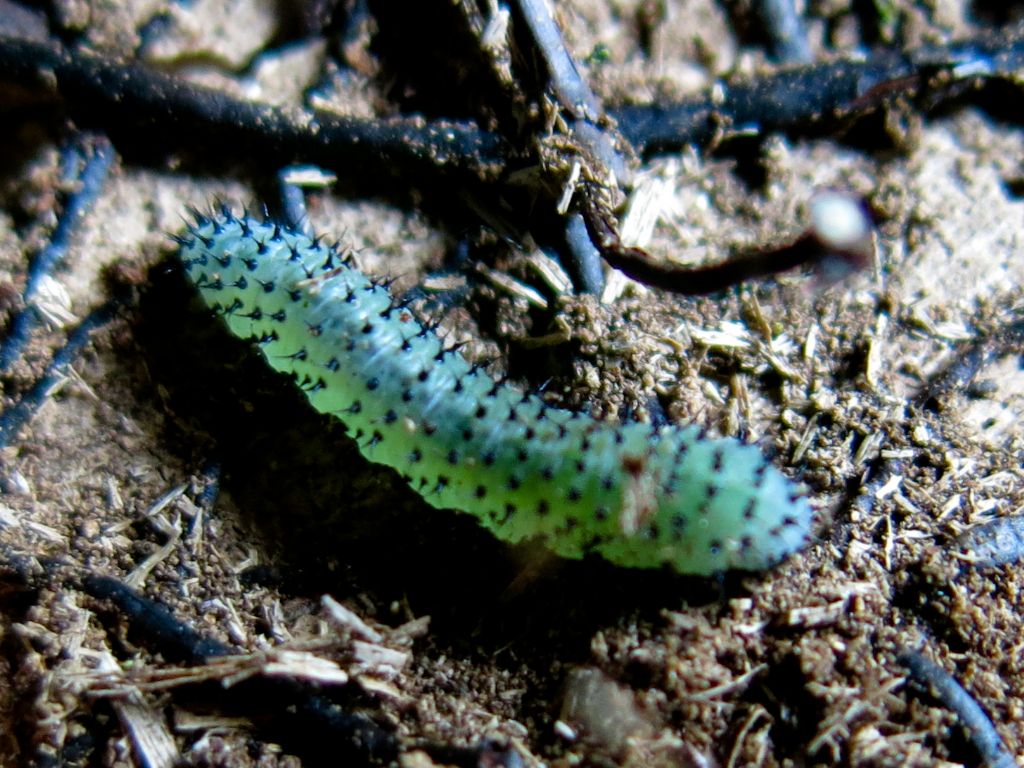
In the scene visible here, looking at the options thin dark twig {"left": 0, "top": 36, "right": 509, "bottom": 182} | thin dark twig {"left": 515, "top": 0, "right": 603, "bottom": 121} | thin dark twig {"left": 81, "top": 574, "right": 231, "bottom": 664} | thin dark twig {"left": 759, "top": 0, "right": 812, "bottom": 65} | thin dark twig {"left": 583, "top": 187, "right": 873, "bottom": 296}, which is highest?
thin dark twig {"left": 759, "top": 0, "right": 812, "bottom": 65}

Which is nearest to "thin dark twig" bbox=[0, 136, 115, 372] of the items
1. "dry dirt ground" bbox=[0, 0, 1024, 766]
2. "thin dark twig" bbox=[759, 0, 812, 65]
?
"dry dirt ground" bbox=[0, 0, 1024, 766]

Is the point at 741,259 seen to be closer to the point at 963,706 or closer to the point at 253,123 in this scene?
the point at 963,706

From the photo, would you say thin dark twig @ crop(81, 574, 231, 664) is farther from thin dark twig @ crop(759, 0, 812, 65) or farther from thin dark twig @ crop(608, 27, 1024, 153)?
thin dark twig @ crop(759, 0, 812, 65)

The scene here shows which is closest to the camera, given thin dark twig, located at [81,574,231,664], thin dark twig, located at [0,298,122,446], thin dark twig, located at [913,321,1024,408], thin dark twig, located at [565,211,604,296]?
thin dark twig, located at [81,574,231,664]

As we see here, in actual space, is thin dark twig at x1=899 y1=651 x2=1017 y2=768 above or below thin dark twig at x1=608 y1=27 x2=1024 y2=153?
below

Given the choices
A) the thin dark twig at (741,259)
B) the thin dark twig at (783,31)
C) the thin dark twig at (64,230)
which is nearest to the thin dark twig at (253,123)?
the thin dark twig at (64,230)

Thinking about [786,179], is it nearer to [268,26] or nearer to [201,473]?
[268,26]

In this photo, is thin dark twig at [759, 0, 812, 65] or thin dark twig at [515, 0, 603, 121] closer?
thin dark twig at [515, 0, 603, 121]

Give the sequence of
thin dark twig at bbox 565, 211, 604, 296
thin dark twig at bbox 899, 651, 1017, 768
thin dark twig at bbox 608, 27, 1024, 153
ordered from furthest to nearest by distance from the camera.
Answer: thin dark twig at bbox 608, 27, 1024, 153 → thin dark twig at bbox 565, 211, 604, 296 → thin dark twig at bbox 899, 651, 1017, 768
